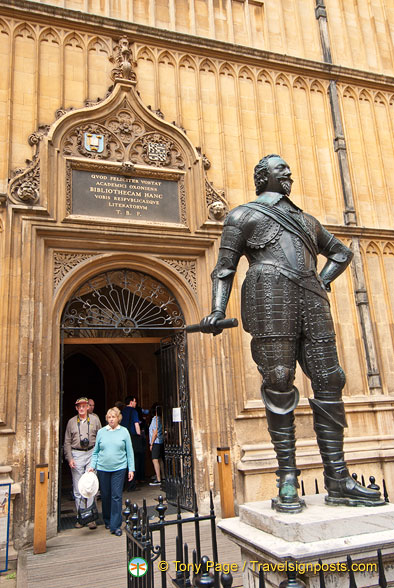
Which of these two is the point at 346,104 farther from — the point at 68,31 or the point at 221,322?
the point at 221,322

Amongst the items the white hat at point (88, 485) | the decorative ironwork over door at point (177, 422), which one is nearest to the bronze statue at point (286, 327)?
the white hat at point (88, 485)

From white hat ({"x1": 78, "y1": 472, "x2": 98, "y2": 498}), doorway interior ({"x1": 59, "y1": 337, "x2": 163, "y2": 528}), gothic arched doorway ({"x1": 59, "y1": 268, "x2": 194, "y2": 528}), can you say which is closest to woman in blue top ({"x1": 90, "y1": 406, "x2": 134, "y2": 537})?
white hat ({"x1": 78, "y1": 472, "x2": 98, "y2": 498})

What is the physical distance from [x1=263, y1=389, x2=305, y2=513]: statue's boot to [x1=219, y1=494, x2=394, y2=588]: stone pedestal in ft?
0.73

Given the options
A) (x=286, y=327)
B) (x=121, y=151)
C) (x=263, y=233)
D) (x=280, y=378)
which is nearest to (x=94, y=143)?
(x=121, y=151)

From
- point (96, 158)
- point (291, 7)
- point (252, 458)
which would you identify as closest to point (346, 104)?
point (291, 7)

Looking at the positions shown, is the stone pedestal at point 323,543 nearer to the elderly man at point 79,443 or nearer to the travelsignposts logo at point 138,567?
the travelsignposts logo at point 138,567

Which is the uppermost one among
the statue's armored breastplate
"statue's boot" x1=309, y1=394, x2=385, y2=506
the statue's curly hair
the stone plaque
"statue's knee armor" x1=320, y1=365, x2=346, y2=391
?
the stone plaque

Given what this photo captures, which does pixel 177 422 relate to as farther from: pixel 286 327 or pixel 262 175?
pixel 262 175

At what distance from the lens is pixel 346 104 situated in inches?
400

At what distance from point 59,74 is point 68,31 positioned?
2.95 feet

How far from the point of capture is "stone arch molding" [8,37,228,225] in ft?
24.6

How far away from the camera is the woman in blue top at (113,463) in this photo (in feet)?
19.8

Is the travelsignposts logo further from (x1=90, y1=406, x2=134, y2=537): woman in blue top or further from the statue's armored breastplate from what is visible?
(x1=90, y1=406, x2=134, y2=537): woman in blue top

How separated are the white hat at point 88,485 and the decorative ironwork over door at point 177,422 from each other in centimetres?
189
